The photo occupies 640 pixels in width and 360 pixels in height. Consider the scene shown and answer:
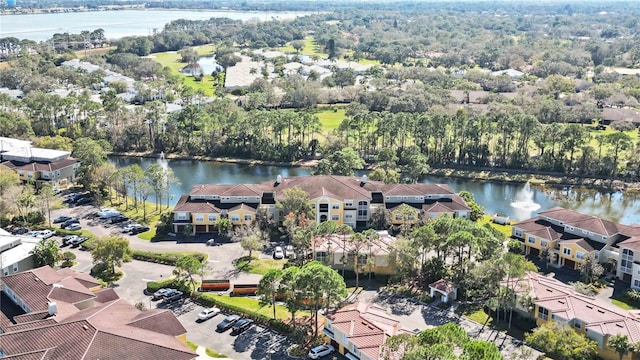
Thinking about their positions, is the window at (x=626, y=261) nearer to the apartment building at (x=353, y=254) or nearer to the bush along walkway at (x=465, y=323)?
the bush along walkway at (x=465, y=323)

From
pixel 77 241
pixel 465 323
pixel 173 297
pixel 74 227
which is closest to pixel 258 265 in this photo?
pixel 173 297

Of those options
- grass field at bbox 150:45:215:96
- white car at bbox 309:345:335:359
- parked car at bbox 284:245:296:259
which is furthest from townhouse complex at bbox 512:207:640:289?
grass field at bbox 150:45:215:96

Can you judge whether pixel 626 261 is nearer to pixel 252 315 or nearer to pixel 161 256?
pixel 252 315

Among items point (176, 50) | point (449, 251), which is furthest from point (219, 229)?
point (176, 50)

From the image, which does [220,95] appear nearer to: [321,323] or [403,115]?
[403,115]

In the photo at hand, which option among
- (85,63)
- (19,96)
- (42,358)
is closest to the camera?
(42,358)

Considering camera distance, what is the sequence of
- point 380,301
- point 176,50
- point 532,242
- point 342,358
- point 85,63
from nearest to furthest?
1. point 342,358
2. point 380,301
3. point 532,242
4. point 85,63
5. point 176,50

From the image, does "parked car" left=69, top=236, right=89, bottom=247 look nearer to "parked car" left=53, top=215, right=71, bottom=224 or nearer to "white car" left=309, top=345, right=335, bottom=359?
"parked car" left=53, top=215, right=71, bottom=224
